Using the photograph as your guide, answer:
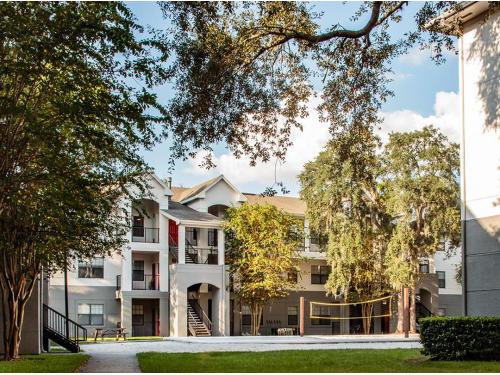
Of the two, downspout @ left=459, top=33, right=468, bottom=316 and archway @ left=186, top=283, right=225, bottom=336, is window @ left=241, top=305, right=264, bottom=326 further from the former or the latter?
downspout @ left=459, top=33, right=468, bottom=316

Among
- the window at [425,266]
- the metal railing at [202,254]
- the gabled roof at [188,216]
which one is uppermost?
the gabled roof at [188,216]

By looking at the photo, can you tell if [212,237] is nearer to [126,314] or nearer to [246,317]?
[246,317]

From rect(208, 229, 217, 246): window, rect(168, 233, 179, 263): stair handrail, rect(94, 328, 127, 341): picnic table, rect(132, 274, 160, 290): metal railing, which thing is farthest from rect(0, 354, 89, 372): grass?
rect(208, 229, 217, 246): window

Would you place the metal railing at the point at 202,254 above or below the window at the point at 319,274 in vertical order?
above

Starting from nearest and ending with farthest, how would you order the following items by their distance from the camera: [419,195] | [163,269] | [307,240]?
[419,195] → [163,269] → [307,240]

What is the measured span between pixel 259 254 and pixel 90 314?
9103 mm

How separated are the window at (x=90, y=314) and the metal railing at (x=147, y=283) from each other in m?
2.14

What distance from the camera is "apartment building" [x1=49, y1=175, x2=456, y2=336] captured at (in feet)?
120

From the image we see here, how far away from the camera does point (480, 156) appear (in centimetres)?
1803

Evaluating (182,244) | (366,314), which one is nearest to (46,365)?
(182,244)

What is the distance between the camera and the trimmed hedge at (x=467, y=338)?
15281 millimetres

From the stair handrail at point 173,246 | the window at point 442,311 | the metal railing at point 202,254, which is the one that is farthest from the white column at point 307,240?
the window at point 442,311

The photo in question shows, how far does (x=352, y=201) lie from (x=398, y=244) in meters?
3.11

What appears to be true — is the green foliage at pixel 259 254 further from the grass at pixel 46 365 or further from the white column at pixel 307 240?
the grass at pixel 46 365
